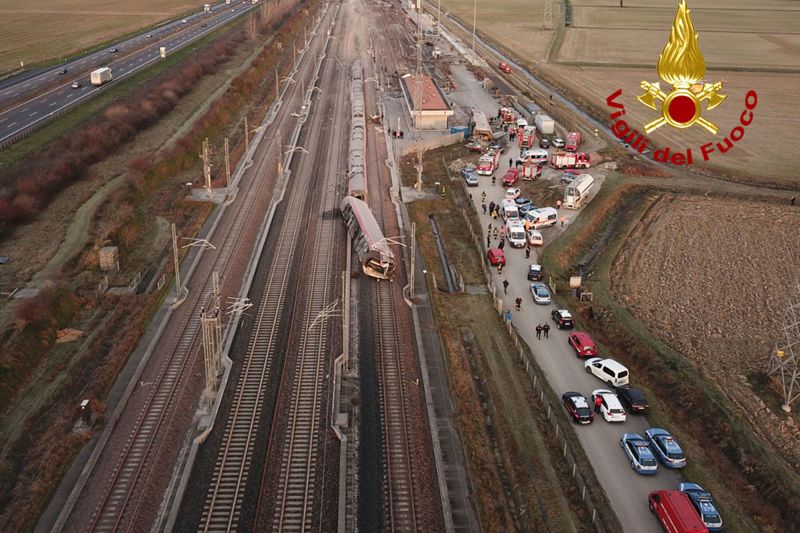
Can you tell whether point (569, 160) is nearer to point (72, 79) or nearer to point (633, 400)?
point (633, 400)

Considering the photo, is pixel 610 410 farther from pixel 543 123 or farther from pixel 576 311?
pixel 543 123

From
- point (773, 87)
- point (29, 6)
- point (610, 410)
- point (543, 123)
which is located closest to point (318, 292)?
point (610, 410)

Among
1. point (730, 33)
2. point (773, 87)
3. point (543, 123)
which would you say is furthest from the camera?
point (730, 33)

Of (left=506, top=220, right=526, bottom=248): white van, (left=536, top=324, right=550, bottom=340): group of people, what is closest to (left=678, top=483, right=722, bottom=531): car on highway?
(left=536, top=324, right=550, bottom=340): group of people

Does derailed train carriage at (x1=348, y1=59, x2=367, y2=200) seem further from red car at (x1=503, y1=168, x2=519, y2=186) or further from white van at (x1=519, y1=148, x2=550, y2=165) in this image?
white van at (x1=519, y1=148, x2=550, y2=165)

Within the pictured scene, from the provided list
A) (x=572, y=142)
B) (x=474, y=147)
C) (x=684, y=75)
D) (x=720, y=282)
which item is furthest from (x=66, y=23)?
(x=684, y=75)

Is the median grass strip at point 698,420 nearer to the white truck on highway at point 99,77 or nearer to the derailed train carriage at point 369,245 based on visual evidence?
the derailed train carriage at point 369,245

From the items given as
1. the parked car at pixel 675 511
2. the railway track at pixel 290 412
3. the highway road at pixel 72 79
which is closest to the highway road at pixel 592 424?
the parked car at pixel 675 511

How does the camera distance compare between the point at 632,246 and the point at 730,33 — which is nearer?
the point at 632,246
